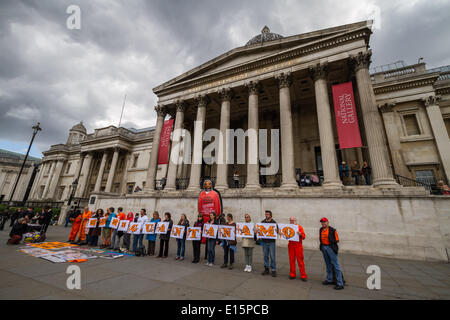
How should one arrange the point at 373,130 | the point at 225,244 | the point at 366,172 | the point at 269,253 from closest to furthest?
the point at 269,253
the point at 225,244
the point at 373,130
the point at 366,172

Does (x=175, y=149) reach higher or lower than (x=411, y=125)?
lower

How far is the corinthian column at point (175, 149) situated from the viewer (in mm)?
16141

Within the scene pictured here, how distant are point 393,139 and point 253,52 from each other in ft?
47.5

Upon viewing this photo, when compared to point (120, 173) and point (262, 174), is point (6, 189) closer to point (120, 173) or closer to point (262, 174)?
point (120, 173)

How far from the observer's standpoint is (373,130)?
34.9ft

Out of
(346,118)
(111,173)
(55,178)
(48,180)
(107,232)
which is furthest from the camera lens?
(48,180)

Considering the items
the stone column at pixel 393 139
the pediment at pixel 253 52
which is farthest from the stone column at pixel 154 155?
the stone column at pixel 393 139

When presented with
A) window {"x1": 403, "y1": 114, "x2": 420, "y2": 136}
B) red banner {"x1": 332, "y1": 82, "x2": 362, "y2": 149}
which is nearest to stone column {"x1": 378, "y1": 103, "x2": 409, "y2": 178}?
window {"x1": 403, "y1": 114, "x2": 420, "y2": 136}

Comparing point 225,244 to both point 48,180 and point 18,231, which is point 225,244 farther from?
point 48,180

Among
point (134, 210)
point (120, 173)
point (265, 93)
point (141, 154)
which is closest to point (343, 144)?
point (265, 93)

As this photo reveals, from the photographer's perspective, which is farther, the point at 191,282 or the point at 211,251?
the point at 211,251

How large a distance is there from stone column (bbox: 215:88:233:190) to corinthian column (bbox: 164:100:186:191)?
4006 mm

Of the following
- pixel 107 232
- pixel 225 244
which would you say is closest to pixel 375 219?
pixel 225 244
